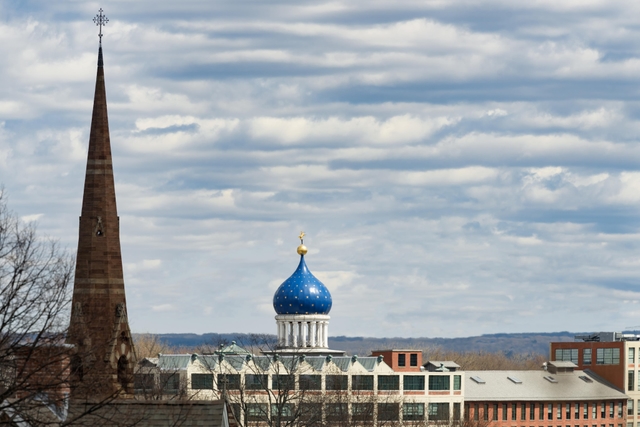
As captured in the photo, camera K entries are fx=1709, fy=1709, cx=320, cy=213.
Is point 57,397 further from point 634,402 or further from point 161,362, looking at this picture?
point 634,402

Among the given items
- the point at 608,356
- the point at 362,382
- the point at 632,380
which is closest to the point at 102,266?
the point at 362,382

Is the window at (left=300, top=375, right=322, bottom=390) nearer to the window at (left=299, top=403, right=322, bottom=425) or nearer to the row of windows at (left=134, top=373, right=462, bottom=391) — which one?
the row of windows at (left=134, top=373, right=462, bottom=391)

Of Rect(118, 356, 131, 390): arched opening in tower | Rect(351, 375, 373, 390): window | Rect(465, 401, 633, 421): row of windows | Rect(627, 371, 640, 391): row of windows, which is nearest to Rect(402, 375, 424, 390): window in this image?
Rect(351, 375, 373, 390): window

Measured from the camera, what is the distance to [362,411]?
384 ft

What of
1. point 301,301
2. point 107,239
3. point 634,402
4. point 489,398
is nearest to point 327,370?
point 301,301

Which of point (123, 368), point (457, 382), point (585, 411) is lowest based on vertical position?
point (585, 411)

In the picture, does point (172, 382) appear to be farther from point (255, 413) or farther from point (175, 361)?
point (255, 413)

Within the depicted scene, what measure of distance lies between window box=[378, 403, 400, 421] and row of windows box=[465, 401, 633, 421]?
27.7m

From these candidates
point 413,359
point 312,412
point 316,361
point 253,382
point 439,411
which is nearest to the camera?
point 312,412

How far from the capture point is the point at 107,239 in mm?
56344

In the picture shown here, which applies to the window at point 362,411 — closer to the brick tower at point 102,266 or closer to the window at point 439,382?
the window at point 439,382

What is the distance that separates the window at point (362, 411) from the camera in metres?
111

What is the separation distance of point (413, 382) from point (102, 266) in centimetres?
9064

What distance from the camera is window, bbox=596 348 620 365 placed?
174 m
